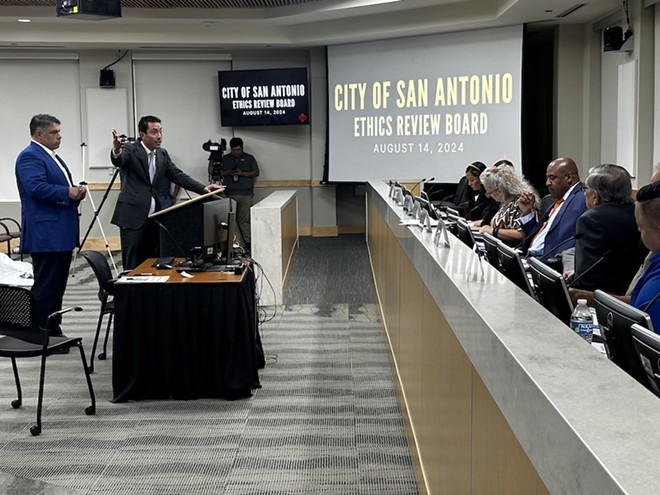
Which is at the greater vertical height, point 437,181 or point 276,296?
point 437,181

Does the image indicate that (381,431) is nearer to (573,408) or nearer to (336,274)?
(573,408)

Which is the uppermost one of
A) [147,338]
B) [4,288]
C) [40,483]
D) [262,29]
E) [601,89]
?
[262,29]

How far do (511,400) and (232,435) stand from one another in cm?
282

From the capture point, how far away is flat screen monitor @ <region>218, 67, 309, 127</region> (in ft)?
39.9

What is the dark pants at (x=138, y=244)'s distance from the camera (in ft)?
20.3

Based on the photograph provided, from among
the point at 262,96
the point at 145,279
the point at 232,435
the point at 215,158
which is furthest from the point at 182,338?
the point at 262,96

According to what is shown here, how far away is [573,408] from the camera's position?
126cm

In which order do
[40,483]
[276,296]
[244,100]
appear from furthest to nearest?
[244,100]
[276,296]
[40,483]

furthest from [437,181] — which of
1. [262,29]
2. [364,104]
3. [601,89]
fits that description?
[262,29]

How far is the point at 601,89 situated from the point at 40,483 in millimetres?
8293

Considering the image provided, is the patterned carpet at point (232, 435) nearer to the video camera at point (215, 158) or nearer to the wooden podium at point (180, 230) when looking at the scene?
the wooden podium at point (180, 230)

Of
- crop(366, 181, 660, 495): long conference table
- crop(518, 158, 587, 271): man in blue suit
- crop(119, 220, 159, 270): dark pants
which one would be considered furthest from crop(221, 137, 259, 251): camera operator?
crop(366, 181, 660, 495): long conference table

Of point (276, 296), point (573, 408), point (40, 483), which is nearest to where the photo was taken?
point (573, 408)

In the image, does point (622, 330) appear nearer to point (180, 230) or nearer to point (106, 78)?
point (180, 230)
